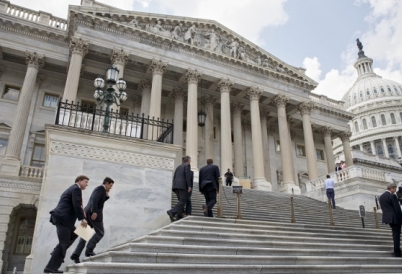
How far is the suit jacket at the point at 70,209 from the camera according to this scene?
19.6ft

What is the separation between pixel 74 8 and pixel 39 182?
37.9 feet

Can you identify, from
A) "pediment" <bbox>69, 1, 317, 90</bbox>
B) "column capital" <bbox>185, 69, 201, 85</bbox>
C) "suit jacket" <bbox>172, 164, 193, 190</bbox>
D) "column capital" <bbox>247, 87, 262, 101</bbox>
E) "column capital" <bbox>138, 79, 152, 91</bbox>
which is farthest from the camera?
"column capital" <bbox>247, 87, 262, 101</bbox>

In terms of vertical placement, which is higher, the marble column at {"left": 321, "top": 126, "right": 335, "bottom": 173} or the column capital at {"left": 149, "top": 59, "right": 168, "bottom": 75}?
the column capital at {"left": 149, "top": 59, "right": 168, "bottom": 75}

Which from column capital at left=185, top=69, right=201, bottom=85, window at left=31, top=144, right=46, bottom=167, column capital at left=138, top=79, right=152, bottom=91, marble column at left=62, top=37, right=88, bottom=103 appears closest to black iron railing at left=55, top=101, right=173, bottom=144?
marble column at left=62, top=37, right=88, bottom=103

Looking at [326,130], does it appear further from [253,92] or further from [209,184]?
[209,184]

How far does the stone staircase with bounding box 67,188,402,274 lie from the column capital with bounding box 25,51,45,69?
18891mm

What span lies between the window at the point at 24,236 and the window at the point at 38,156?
431 centimetres

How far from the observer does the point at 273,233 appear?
9.14m

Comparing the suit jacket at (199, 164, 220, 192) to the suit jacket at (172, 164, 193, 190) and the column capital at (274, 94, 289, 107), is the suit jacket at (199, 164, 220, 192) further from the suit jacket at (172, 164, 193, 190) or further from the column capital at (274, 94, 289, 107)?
the column capital at (274, 94, 289, 107)

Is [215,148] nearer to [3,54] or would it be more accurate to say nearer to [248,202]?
[248,202]

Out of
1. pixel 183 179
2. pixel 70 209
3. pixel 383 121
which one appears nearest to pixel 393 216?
pixel 183 179

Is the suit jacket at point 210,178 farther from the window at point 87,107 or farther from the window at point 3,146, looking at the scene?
the window at point 3,146

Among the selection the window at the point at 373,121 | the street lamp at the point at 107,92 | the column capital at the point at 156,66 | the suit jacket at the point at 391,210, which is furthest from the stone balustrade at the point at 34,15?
the window at the point at 373,121

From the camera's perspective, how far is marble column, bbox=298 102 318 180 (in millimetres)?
26219
